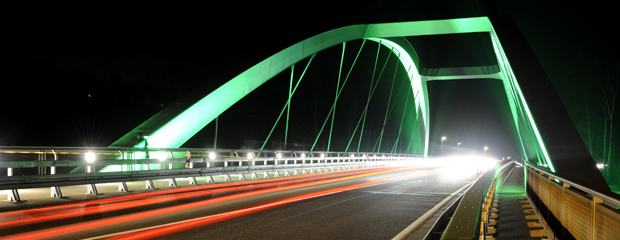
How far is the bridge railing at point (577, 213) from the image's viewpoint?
4.19 meters

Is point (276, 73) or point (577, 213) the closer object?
point (577, 213)

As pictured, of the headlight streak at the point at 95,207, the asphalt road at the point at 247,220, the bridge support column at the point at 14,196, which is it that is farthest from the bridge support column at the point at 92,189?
the bridge support column at the point at 14,196

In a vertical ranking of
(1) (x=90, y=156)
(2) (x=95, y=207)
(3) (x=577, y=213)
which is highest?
(1) (x=90, y=156)

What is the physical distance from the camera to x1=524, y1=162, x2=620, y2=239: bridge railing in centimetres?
419

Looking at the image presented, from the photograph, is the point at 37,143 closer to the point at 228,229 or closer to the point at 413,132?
the point at 413,132

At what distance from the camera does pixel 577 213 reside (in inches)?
217

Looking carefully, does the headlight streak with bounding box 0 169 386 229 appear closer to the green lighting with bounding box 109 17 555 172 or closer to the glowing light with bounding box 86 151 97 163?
the glowing light with bounding box 86 151 97 163

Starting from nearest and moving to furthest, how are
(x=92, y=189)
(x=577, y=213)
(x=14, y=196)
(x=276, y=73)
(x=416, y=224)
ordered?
1. (x=577, y=213)
2. (x=416, y=224)
3. (x=14, y=196)
4. (x=92, y=189)
5. (x=276, y=73)

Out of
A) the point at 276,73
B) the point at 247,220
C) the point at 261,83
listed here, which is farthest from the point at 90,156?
the point at 276,73

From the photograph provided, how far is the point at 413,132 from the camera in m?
53.2

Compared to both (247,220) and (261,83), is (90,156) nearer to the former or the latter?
(247,220)

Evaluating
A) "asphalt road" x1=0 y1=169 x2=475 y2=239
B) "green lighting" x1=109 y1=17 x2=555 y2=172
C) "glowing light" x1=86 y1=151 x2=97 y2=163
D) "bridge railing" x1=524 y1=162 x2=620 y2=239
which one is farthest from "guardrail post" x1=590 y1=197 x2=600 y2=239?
A: "green lighting" x1=109 y1=17 x2=555 y2=172

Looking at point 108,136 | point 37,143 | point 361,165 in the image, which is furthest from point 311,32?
point 108,136

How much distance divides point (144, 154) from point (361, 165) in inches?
727
